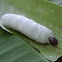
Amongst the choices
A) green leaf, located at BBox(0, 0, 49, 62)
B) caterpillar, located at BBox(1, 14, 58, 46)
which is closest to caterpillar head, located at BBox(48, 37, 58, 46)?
caterpillar, located at BBox(1, 14, 58, 46)

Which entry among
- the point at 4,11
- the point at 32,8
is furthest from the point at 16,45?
the point at 4,11

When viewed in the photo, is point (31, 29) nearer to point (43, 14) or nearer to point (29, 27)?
point (29, 27)

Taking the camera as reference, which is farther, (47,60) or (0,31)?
(0,31)

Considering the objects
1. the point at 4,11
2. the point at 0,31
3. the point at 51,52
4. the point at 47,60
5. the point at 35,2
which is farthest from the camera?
the point at 4,11

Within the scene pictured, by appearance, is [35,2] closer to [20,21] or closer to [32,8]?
[32,8]

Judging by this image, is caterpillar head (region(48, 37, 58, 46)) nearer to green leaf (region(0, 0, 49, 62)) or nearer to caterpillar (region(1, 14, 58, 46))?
caterpillar (region(1, 14, 58, 46))

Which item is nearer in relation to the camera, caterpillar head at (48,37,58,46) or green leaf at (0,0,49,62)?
green leaf at (0,0,49,62)

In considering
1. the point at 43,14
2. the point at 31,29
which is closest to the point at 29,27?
the point at 31,29
